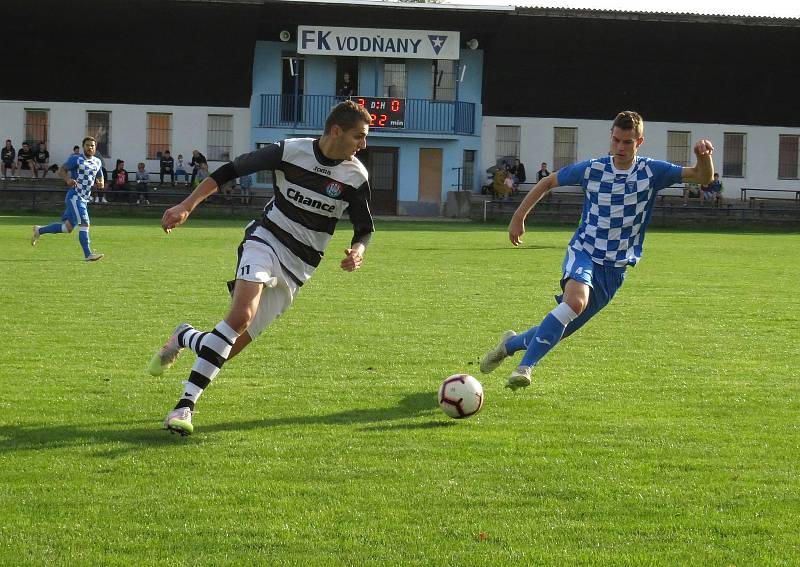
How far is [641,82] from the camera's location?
48.4 meters

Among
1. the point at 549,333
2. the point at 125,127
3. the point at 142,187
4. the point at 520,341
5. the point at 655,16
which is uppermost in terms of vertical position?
the point at 655,16

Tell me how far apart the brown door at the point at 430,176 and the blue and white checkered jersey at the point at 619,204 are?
3983 centimetres

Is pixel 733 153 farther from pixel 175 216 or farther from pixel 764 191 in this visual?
pixel 175 216

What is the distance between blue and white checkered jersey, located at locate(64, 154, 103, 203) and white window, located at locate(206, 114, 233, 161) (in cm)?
2800

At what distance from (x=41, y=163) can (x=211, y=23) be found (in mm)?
8454

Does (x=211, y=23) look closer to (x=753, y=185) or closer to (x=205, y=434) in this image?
(x=753, y=185)

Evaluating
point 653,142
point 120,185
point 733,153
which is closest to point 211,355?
point 120,185

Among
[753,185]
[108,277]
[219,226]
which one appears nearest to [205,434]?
[108,277]

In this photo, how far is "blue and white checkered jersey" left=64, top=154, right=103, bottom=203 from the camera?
20047 millimetres

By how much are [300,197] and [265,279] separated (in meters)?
0.60

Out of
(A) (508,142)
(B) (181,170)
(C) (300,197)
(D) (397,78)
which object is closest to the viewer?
(C) (300,197)

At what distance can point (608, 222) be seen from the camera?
26.1 feet

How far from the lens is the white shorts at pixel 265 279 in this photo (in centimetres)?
682

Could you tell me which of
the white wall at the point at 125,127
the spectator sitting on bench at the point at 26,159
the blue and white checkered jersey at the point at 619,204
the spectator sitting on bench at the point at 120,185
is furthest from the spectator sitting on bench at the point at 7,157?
the blue and white checkered jersey at the point at 619,204
